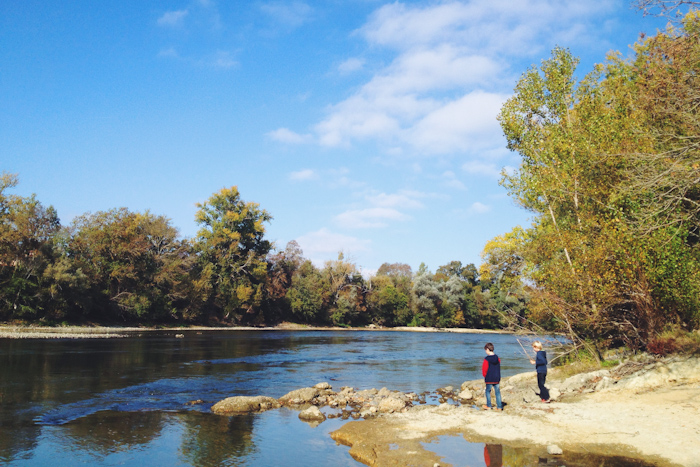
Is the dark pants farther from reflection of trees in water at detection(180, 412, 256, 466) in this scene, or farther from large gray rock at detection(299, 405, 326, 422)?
reflection of trees in water at detection(180, 412, 256, 466)

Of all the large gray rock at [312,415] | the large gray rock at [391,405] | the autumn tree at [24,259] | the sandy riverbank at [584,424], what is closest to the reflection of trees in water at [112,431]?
the large gray rock at [312,415]

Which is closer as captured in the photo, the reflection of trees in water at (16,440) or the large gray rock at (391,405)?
the reflection of trees in water at (16,440)

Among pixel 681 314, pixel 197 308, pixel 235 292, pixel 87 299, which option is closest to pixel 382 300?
pixel 235 292

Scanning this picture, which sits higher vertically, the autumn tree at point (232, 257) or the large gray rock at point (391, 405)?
the autumn tree at point (232, 257)

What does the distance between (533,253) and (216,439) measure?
20579 mm

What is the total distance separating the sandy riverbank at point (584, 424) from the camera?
11711mm

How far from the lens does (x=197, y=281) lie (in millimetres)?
79375

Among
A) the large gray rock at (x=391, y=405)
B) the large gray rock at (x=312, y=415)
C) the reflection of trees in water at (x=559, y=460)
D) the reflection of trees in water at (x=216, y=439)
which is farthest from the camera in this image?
the large gray rock at (x=391, y=405)

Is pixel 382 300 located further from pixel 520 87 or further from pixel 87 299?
pixel 520 87

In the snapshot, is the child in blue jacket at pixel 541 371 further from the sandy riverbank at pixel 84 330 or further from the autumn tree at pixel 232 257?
the autumn tree at pixel 232 257

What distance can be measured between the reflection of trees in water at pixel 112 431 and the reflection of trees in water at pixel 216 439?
3.75ft

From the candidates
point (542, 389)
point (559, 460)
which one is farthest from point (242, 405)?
point (559, 460)

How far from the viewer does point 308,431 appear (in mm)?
15969

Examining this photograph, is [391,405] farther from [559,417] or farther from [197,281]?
[197,281]
